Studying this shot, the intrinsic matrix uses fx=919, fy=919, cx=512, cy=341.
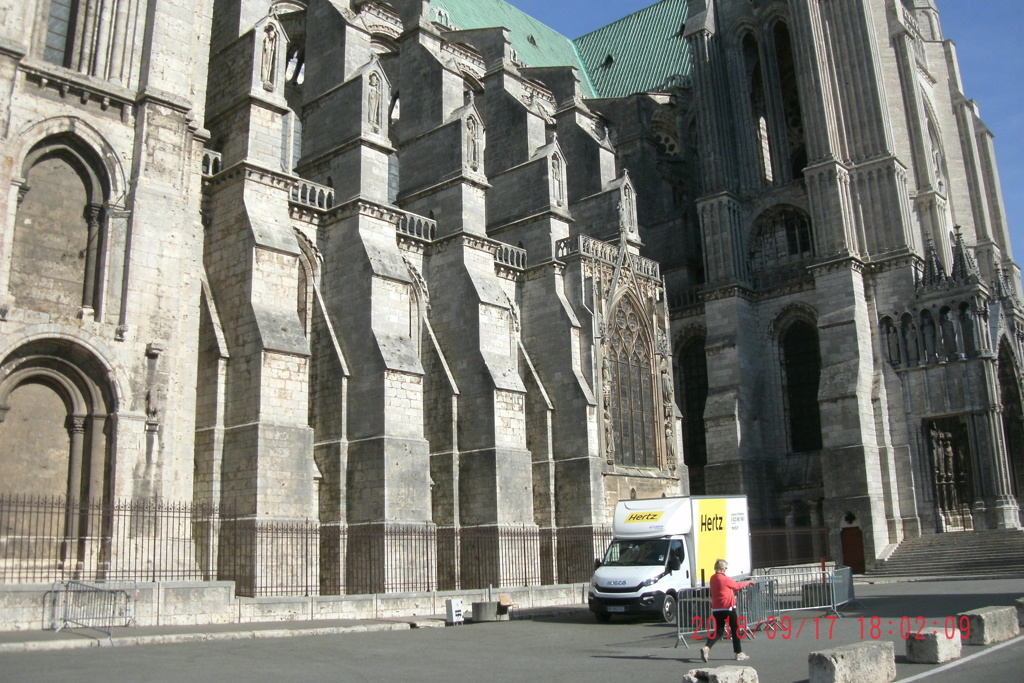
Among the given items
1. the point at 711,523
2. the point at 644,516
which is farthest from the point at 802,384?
the point at 644,516

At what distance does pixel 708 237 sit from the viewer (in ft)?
104

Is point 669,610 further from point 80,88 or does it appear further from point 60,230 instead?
point 80,88

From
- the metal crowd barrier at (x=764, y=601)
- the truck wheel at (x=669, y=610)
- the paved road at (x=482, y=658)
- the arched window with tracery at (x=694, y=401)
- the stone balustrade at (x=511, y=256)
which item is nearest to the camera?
the paved road at (x=482, y=658)

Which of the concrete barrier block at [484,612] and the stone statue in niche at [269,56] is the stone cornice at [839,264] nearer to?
the stone statue in niche at [269,56]

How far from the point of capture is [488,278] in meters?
23.9

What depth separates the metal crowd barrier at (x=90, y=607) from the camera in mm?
11836

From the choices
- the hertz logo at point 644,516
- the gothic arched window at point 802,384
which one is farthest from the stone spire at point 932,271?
the hertz logo at point 644,516

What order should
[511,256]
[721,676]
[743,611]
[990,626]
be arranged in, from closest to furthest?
[721,676] < [990,626] < [743,611] < [511,256]

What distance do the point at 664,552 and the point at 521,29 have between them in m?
31.2

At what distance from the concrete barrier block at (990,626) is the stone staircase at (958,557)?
14596mm

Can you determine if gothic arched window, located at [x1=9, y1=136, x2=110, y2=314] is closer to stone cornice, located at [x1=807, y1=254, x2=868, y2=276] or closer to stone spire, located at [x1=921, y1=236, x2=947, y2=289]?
stone cornice, located at [x1=807, y1=254, x2=868, y2=276]

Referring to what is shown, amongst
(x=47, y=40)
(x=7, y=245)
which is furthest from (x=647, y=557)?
(x=47, y=40)

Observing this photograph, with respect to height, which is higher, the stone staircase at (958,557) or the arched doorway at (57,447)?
the arched doorway at (57,447)

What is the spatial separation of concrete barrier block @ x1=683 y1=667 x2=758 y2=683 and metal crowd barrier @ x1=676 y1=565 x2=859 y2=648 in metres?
2.76
